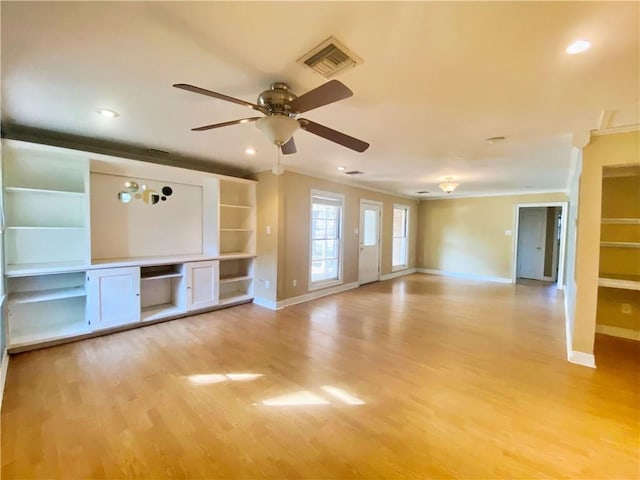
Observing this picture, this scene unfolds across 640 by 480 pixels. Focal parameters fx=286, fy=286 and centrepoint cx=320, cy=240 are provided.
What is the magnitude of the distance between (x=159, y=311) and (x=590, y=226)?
5.42 meters

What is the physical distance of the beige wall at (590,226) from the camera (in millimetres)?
2797

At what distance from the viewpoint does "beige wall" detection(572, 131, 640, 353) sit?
2.80 meters

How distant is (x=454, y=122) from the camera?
2633 mm

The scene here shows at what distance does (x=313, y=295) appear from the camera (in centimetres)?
553

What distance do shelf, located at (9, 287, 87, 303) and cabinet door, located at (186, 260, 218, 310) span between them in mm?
1244

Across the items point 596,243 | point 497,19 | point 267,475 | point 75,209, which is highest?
point 497,19

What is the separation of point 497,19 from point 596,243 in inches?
108

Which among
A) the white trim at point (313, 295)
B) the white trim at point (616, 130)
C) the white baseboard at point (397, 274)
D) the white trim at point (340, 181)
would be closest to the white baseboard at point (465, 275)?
the white baseboard at point (397, 274)

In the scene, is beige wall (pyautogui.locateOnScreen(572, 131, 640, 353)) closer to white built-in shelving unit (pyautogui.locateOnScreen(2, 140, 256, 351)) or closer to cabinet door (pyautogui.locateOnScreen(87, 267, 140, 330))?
white built-in shelving unit (pyautogui.locateOnScreen(2, 140, 256, 351))

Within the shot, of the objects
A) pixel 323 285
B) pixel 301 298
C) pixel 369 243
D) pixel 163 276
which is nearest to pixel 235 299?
pixel 301 298

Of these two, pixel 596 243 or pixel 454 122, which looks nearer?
pixel 454 122

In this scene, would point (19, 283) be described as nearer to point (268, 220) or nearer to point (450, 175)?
point (268, 220)

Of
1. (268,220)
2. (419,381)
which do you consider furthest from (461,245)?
(419,381)

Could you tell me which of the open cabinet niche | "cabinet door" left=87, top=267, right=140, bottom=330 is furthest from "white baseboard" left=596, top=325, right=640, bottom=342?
"cabinet door" left=87, top=267, right=140, bottom=330
